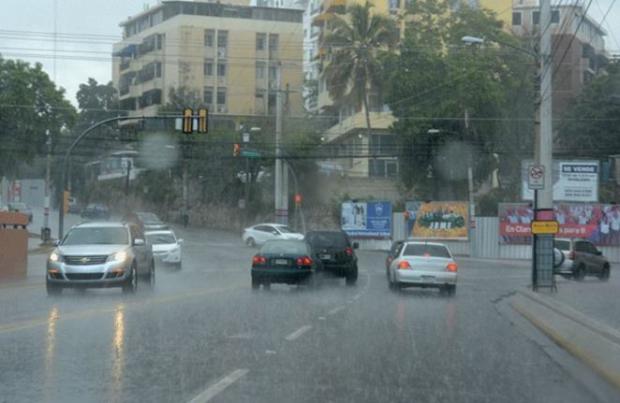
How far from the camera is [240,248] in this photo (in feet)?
188

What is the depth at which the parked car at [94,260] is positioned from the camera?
2266 cm

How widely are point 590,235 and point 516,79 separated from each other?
13601mm

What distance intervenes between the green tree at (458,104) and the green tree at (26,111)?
68.6 ft

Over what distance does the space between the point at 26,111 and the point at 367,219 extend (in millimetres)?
22025

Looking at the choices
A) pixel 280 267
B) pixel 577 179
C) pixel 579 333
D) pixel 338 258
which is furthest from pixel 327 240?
pixel 577 179

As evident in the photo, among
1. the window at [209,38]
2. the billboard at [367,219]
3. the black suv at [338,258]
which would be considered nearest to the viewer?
the black suv at [338,258]

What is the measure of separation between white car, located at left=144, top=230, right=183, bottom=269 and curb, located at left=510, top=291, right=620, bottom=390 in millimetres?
17959

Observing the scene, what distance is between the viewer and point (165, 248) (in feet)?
128

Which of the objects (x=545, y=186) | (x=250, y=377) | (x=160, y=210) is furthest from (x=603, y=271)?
(x=160, y=210)

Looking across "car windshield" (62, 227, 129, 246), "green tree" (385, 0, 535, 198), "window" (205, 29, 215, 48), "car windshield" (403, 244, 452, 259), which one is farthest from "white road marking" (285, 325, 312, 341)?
"window" (205, 29, 215, 48)

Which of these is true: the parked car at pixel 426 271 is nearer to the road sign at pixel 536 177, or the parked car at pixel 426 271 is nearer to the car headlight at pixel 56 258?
the road sign at pixel 536 177

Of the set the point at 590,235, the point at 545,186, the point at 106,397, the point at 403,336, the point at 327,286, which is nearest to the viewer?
the point at 106,397

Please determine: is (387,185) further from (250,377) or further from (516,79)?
(250,377)

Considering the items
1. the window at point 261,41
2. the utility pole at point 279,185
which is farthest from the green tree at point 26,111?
the window at point 261,41
